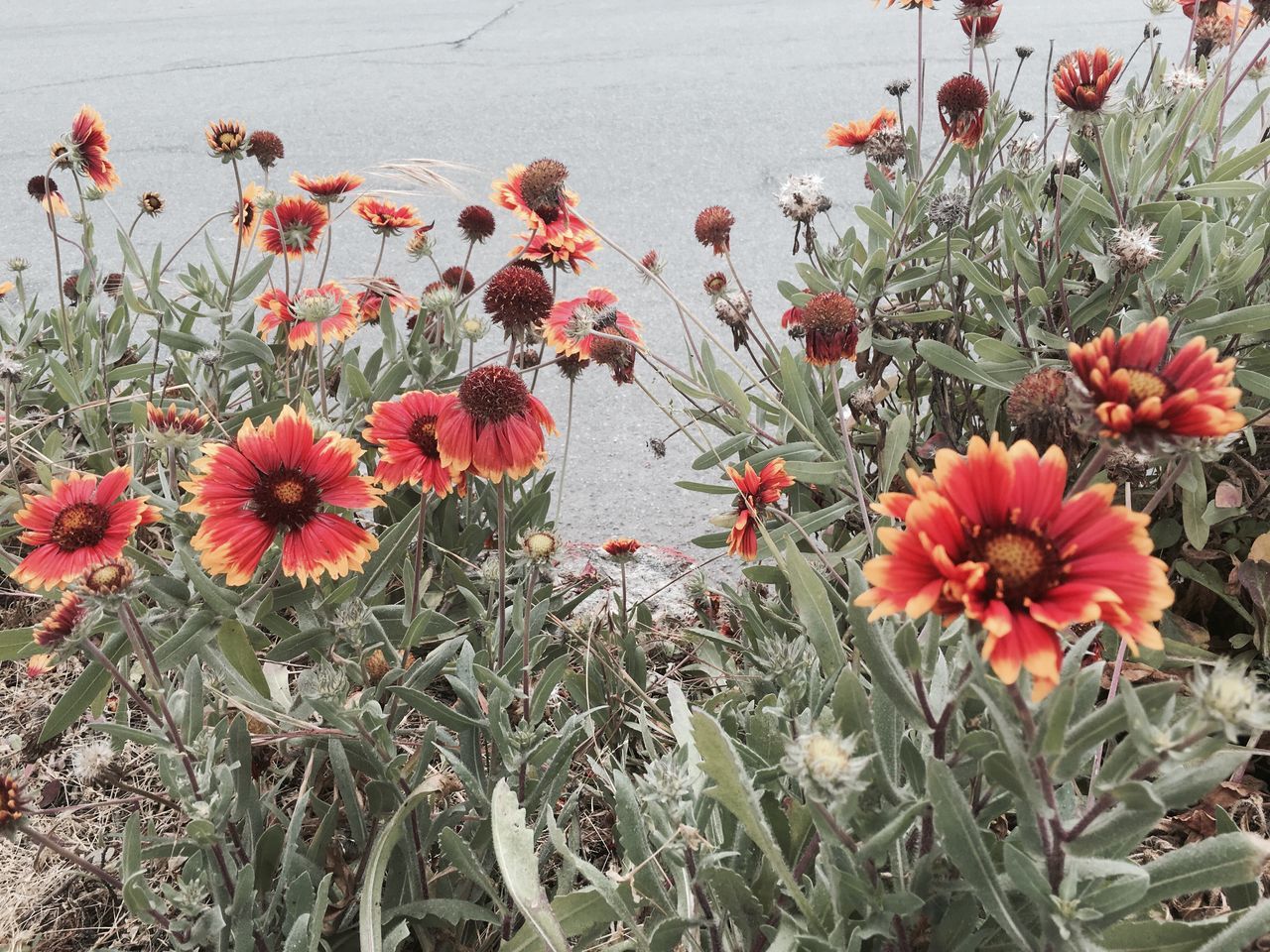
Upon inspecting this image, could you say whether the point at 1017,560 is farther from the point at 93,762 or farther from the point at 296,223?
the point at 296,223

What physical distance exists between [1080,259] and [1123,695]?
3.94 feet

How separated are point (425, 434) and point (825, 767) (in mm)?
758

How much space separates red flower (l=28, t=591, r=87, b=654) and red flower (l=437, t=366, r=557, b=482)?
16.6 inches

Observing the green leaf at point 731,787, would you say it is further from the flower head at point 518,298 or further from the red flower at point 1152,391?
the flower head at point 518,298

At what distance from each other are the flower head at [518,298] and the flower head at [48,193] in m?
1.07

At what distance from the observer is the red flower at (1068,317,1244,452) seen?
62cm

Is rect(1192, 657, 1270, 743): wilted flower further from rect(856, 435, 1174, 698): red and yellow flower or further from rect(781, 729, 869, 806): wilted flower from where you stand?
rect(781, 729, 869, 806): wilted flower

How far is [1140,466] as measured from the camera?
47.7 inches

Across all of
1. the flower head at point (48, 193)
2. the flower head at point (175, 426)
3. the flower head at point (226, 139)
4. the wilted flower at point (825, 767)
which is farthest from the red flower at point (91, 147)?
the wilted flower at point (825, 767)

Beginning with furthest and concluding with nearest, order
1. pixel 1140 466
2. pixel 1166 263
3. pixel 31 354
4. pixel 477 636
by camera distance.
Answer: pixel 31 354
pixel 477 636
pixel 1166 263
pixel 1140 466

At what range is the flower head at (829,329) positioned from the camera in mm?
1361

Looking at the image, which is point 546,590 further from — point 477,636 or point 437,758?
point 437,758

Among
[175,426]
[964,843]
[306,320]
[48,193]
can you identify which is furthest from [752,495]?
[48,193]

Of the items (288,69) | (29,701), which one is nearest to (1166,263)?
(29,701)
